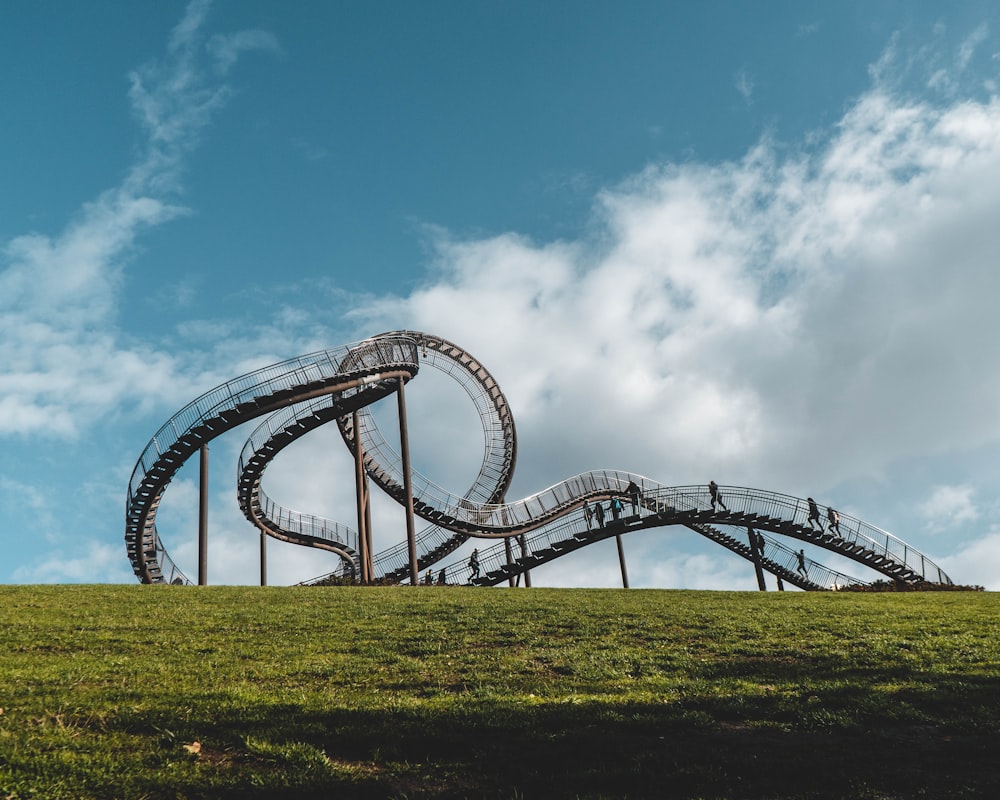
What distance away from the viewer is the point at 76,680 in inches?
416

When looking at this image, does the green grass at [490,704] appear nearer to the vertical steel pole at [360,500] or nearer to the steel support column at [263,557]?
the vertical steel pole at [360,500]

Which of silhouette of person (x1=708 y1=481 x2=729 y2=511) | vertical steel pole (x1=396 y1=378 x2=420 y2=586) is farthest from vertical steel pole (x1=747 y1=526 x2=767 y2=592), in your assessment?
vertical steel pole (x1=396 y1=378 x2=420 y2=586)

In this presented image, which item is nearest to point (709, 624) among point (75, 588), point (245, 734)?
point (245, 734)

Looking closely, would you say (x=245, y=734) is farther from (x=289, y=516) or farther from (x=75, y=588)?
(x=289, y=516)

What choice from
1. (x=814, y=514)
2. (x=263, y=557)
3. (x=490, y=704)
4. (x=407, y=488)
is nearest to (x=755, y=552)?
(x=814, y=514)

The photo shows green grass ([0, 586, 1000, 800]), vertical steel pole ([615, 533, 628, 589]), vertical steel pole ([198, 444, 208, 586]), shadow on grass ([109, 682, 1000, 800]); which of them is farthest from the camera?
vertical steel pole ([615, 533, 628, 589])

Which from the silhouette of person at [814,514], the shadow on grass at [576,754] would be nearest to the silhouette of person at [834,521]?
the silhouette of person at [814,514]

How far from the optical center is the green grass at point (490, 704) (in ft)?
24.2

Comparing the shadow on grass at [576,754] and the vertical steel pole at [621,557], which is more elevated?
the vertical steel pole at [621,557]

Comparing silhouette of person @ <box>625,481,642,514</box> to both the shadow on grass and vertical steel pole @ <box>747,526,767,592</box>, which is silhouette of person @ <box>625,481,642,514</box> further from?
the shadow on grass

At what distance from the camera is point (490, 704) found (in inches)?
384

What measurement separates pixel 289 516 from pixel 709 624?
2895 centimetres

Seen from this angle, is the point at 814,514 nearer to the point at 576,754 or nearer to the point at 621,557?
the point at 621,557

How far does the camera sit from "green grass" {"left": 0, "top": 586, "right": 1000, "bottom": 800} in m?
7.38
